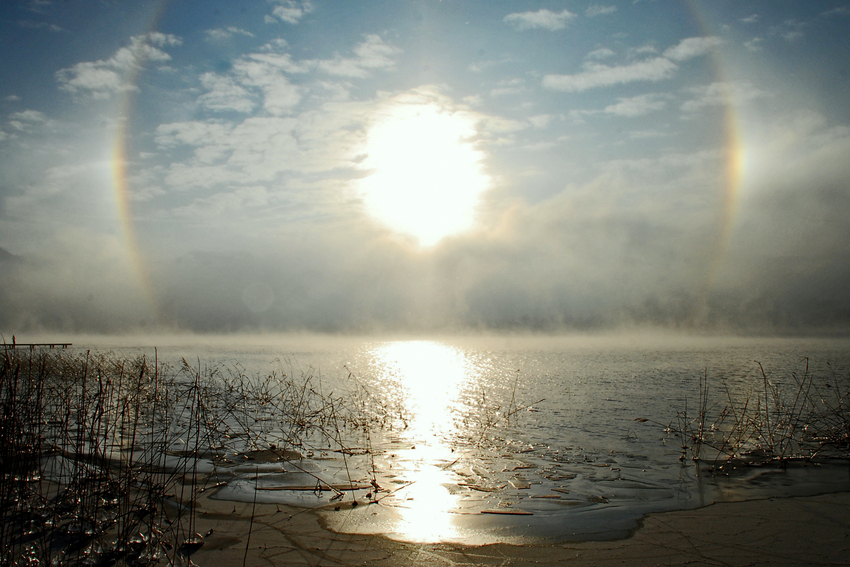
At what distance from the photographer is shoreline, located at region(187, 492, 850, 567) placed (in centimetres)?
740

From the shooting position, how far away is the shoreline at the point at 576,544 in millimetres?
7398

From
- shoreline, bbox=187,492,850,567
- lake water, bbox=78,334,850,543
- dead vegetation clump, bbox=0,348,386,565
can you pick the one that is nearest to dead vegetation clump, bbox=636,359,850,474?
lake water, bbox=78,334,850,543

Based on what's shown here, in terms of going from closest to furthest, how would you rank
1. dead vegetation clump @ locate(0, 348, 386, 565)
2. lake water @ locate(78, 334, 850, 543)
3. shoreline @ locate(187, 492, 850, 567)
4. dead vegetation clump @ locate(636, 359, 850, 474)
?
dead vegetation clump @ locate(0, 348, 386, 565), shoreline @ locate(187, 492, 850, 567), lake water @ locate(78, 334, 850, 543), dead vegetation clump @ locate(636, 359, 850, 474)

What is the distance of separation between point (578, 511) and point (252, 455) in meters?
8.80

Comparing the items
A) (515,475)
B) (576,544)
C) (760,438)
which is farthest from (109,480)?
(760,438)

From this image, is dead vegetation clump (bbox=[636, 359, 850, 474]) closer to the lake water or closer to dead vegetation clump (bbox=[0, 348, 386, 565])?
the lake water

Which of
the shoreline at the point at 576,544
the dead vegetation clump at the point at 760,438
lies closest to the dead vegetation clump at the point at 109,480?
the shoreline at the point at 576,544

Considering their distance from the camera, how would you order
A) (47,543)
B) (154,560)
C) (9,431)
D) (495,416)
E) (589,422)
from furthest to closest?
(495,416), (589,422), (9,431), (47,543), (154,560)

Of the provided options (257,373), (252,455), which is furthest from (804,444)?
(257,373)

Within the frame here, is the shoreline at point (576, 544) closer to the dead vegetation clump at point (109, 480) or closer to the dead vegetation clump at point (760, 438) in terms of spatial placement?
the dead vegetation clump at point (109, 480)

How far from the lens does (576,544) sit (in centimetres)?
804

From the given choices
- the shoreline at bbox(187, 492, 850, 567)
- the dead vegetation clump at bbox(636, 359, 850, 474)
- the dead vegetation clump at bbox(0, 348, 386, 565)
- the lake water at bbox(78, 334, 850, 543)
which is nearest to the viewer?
the dead vegetation clump at bbox(0, 348, 386, 565)

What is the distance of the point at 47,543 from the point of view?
7508mm

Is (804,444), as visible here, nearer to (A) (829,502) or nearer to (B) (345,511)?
(A) (829,502)
